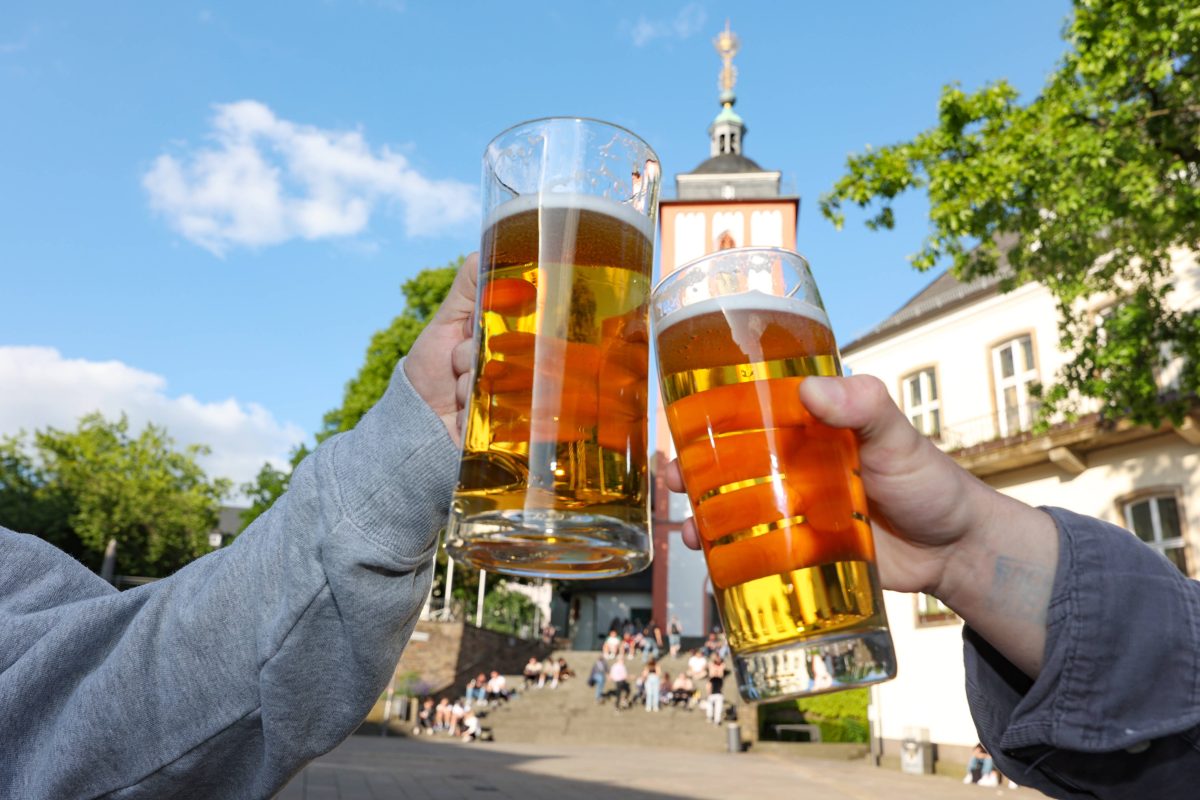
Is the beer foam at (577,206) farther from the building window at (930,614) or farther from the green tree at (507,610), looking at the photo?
the green tree at (507,610)

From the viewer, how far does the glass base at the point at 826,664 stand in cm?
113

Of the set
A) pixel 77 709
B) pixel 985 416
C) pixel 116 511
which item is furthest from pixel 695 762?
pixel 116 511

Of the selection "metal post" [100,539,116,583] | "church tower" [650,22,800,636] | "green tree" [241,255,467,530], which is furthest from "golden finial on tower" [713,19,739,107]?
"metal post" [100,539,116,583]

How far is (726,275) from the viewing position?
4.53 ft

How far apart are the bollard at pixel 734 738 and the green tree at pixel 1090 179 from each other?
10661mm

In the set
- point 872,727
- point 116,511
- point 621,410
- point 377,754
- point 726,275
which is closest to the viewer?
point 621,410

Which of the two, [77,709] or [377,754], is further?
[377,754]

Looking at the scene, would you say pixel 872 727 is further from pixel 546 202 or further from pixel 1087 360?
pixel 546 202

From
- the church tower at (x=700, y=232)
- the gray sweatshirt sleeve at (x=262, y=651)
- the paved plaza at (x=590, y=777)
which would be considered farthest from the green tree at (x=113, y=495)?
the gray sweatshirt sleeve at (x=262, y=651)

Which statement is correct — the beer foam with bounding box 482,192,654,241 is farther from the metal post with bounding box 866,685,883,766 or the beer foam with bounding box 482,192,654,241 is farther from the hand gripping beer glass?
the metal post with bounding box 866,685,883,766

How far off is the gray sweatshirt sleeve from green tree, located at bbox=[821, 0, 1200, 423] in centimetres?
826

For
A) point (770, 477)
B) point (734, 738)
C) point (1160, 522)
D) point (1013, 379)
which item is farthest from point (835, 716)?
point (770, 477)

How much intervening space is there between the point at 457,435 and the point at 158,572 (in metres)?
48.3

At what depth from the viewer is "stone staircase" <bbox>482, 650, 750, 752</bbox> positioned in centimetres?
1899
